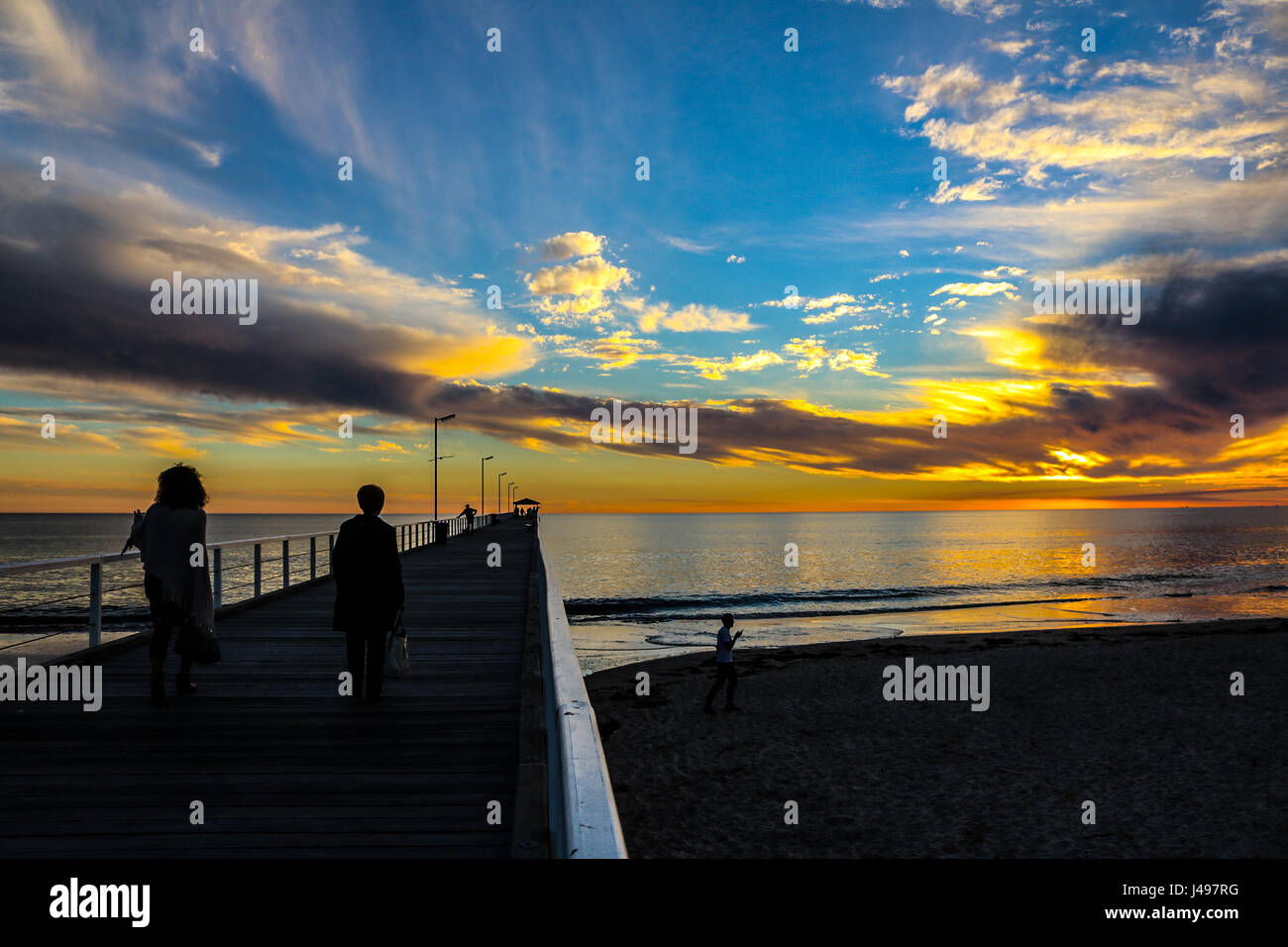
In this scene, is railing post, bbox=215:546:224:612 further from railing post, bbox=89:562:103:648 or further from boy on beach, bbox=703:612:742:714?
boy on beach, bbox=703:612:742:714

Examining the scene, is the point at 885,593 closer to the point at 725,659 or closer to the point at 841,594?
the point at 841,594

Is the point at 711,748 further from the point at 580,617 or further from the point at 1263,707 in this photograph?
the point at 580,617

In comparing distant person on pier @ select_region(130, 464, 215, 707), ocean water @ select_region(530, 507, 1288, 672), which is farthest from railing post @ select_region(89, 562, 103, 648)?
ocean water @ select_region(530, 507, 1288, 672)

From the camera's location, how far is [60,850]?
351 centimetres

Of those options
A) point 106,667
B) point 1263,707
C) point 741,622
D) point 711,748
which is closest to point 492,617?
point 106,667

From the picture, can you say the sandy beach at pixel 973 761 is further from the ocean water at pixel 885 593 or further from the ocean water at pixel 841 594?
the ocean water at pixel 841 594

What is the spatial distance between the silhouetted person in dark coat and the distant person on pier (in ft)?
3.22

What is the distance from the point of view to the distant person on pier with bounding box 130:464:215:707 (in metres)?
5.90

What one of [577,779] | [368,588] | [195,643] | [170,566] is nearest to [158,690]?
[195,643]

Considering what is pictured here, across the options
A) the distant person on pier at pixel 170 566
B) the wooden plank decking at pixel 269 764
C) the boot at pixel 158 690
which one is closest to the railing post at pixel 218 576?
the wooden plank decking at pixel 269 764

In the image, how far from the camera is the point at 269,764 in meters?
4.66

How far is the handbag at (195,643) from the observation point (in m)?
5.95

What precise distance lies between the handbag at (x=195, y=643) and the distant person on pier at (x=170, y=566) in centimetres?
3
